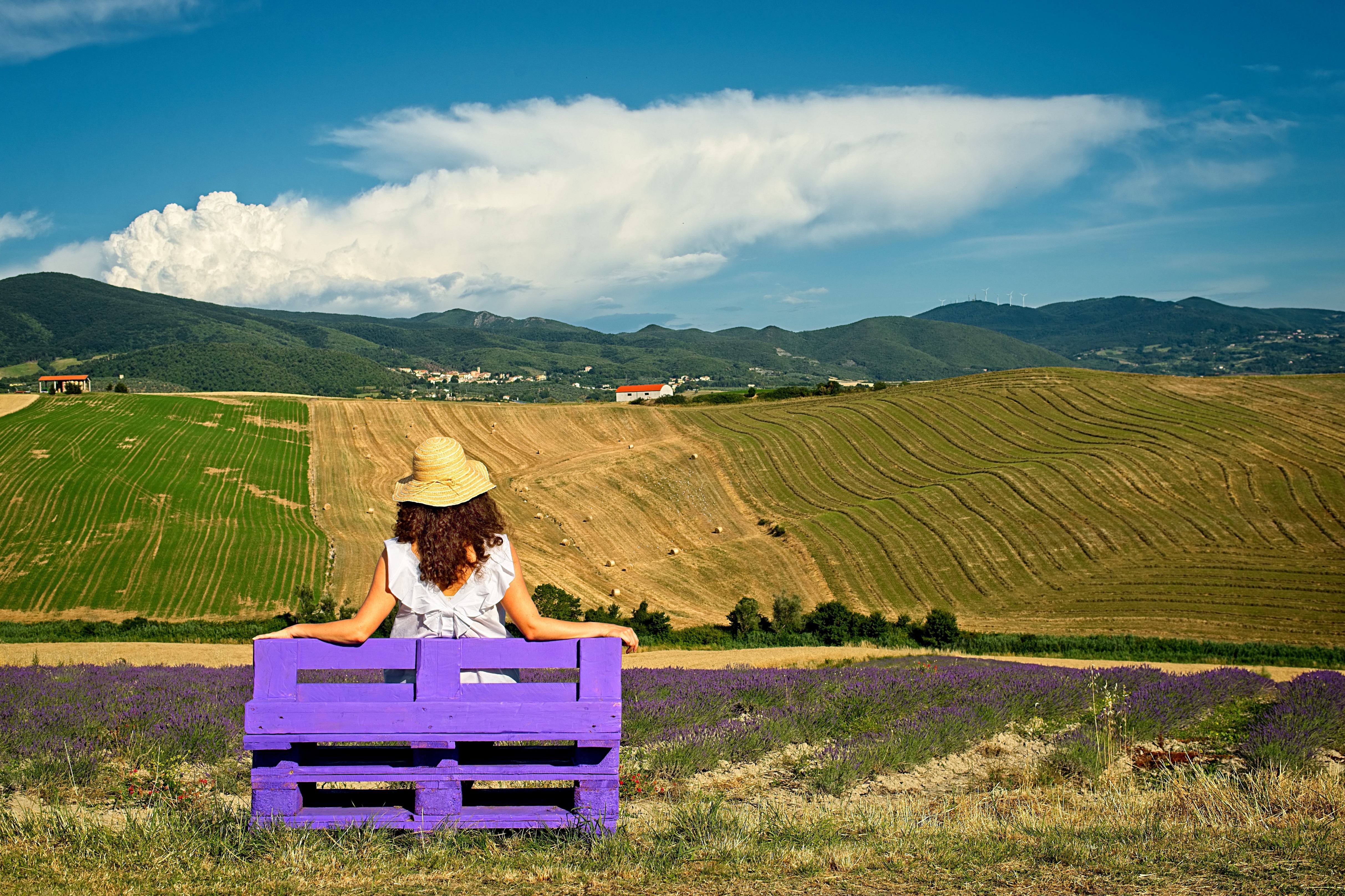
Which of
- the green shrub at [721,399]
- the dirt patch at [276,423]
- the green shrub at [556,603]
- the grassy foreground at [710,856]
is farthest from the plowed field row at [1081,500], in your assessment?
the grassy foreground at [710,856]

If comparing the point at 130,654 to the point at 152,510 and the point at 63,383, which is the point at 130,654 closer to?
the point at 152,510

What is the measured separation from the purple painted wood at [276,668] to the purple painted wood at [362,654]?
0.14 ft

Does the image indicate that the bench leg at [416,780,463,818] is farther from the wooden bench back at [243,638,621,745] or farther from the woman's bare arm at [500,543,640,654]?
the woman's bare arm at [500,543,640,654]

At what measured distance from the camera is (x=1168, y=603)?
39.9 metres

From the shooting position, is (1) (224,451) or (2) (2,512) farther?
(1) (224,451)

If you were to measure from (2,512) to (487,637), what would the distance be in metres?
56.5

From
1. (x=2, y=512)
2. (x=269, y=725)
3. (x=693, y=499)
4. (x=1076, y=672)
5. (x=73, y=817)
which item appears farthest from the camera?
(x=693, y=499)

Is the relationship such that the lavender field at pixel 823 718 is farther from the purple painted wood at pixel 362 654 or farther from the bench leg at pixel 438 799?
the purple painted wood at pixel 362 654

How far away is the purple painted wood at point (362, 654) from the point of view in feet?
17.1

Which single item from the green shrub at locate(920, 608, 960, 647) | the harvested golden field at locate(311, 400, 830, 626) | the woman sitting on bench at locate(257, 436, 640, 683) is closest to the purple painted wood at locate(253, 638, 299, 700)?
the woman sitting on bench at locate(257, 436, 640, 683)

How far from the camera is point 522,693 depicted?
549 cm

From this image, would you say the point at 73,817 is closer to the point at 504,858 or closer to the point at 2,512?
Answer: the point at 504,858

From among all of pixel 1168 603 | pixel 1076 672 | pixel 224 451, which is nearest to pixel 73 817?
pixel 1076 672

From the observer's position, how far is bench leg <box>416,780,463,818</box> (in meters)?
5.54
